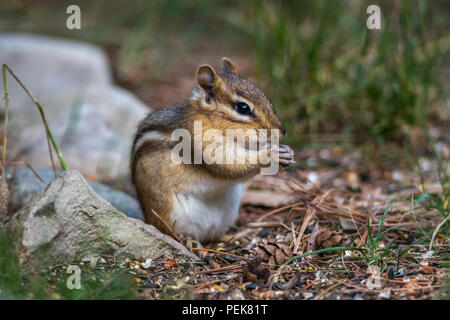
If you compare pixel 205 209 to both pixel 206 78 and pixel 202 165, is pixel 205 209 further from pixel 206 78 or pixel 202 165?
pixel 206 78

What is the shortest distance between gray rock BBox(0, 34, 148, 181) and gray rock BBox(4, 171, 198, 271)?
73.8 inches

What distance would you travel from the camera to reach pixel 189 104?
3.51 m

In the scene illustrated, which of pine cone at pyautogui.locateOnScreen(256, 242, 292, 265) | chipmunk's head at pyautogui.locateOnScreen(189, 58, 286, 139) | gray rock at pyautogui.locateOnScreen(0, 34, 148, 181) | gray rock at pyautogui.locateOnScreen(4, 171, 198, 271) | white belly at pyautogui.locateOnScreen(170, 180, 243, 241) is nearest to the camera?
gray rock at pyautogui.locateOnScreen(4, 171, 198, 271)

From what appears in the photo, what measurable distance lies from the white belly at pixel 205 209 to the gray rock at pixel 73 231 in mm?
381

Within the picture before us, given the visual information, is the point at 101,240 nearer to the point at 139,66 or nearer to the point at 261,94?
the point at 261,94

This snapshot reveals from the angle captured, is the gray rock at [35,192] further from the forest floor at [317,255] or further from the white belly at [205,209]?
the forest floor at [317,255]

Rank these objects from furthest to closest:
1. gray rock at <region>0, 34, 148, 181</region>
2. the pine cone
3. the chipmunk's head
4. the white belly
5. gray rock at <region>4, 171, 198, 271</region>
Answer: gray rock at <region>0, 34, 148, 181</region> → the white belly → the chipmunk's head → the pine cone → gray rock at <region>4, 171, 198, 271</region>

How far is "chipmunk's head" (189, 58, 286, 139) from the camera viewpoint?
127 inches

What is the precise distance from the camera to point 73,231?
2.80m

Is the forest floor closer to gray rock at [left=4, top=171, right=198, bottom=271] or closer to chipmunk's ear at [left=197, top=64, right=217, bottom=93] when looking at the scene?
gray rock at [left=4, top=171, right=198, bottom=271]

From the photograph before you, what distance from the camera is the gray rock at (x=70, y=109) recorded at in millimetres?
4922

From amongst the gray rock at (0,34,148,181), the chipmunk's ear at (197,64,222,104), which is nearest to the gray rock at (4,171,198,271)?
the chipmunk's ear at (197,64,222,104)

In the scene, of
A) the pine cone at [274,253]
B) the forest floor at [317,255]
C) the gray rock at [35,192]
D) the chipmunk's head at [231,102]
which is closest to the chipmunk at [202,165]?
the chipmunk's head at [231,102]
